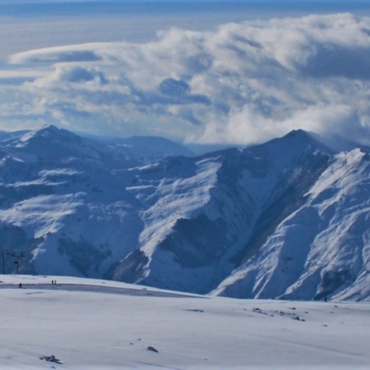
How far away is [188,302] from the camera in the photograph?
99500 millimetres

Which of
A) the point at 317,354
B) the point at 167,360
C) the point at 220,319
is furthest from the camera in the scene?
the point at 220,319

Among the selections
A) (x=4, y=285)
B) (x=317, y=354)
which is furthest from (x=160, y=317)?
(x=4, y=285)

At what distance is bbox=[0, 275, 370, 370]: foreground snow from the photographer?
59.7 metres

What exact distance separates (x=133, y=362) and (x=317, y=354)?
55.8ft

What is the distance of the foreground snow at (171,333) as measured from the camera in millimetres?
59688

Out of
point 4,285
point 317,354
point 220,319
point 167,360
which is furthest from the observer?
point 4,285

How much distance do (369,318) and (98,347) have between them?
4928 centimetres

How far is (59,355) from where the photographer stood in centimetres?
5762

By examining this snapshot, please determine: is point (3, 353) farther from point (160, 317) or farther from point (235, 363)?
point (160, 317)

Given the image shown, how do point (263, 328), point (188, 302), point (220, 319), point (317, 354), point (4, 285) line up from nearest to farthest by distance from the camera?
point (317, 354)
point (263, 328)
point (220, 319)
point (188, 302)
point (4, 285)

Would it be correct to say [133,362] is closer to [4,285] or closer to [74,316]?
[74,316]

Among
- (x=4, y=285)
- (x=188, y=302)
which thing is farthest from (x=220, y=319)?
(x=4, y=285)

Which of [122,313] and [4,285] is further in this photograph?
[4,285]

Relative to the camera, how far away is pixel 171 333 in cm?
7062
